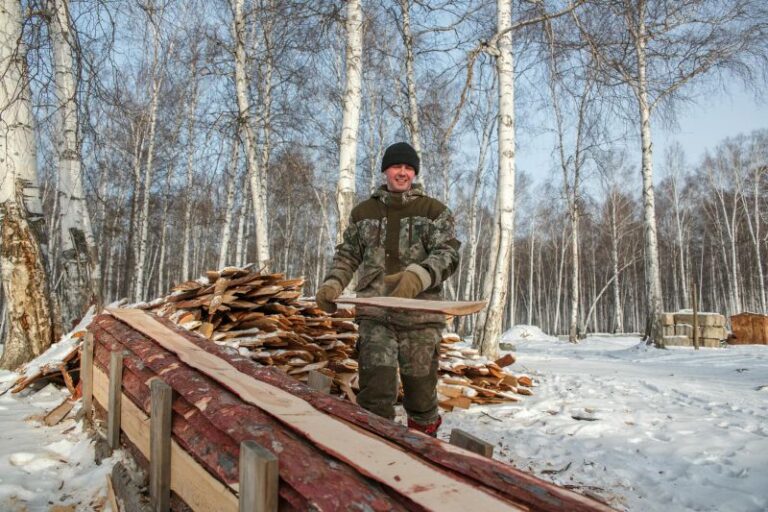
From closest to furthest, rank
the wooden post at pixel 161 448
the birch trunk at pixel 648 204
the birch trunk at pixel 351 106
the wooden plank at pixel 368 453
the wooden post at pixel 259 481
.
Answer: the wooden plank at pixel 368 453 < the wooden post at pixel 259 481 < the wooden post at pixel 161 448 < the birch trunk at pixel 351 106 < the birch trunk at pixel 648 204

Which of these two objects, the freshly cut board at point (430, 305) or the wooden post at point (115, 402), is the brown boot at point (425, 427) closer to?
the freshly cut board at point (430, 305)

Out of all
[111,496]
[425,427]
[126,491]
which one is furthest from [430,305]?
[111,496]

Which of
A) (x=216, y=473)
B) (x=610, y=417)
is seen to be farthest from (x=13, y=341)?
(x=610, y=417)

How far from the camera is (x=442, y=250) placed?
2.77 meters

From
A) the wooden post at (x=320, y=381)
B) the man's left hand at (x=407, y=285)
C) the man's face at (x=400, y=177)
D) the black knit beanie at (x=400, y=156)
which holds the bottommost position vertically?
the wooden post at (x=320, y=381)

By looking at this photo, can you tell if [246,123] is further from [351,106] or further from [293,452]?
[293,452]

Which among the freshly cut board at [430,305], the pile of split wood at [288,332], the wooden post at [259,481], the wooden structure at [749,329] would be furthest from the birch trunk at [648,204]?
the wooden post at [259,481]

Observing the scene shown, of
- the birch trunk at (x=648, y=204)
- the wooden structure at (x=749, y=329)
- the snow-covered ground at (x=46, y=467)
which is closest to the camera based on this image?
the snow-covered ground at (x=46, y=467)

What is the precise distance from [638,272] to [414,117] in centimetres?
→ 3321

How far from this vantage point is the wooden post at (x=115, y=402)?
117 inches

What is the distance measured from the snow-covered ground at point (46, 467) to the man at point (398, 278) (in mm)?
1711

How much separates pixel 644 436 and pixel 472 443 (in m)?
2.62

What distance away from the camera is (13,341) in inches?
226

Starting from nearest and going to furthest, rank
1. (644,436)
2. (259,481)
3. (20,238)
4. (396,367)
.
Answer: (259,481) → (396,367) → (644,436) → (20,238)
